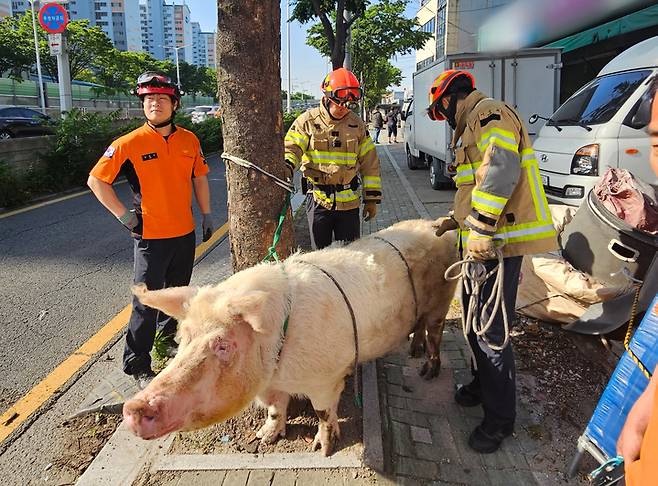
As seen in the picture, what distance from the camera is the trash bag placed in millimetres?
3707

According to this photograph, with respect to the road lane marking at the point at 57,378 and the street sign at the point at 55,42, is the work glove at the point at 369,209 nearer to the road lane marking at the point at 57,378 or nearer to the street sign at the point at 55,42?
the road lane marking at the point at 57,378

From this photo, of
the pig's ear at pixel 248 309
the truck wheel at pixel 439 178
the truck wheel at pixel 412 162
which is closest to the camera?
the pig's ear at pixel 248 309

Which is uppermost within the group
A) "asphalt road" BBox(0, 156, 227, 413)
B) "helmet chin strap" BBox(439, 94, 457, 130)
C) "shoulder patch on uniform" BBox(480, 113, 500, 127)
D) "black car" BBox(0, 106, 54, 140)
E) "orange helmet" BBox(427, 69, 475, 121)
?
"black car" BBox(0, 106, 54, 140)

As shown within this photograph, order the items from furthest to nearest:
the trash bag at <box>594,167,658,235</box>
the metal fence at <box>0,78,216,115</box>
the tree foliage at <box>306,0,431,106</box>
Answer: the metal fence at <box>0,78,216,115</box> → the tree foliage at <box>306,0,431,106</box> → the trash bag at <box>594,167,658,235</box>

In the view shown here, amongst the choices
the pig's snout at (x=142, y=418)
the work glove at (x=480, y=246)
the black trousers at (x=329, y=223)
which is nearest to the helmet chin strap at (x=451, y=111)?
the work glove at (x=480, y=246)

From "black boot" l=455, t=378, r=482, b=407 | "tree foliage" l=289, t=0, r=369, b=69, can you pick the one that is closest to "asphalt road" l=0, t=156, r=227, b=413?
"black boot" l=455, t=378, r=482, b=407

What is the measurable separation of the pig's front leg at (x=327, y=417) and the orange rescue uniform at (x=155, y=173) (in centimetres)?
163

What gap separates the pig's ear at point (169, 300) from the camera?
250 centimetres

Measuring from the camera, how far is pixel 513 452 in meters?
2.95

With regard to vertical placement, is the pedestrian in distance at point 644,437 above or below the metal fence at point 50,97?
below

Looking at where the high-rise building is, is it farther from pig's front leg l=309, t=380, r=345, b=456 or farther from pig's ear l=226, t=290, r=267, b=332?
pig's ear l=226, t=290, r=267, b=332

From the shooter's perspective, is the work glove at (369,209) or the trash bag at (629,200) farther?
the work glove at (369,209)

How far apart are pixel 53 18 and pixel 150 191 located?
13.8 meters

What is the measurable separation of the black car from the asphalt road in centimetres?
1429
